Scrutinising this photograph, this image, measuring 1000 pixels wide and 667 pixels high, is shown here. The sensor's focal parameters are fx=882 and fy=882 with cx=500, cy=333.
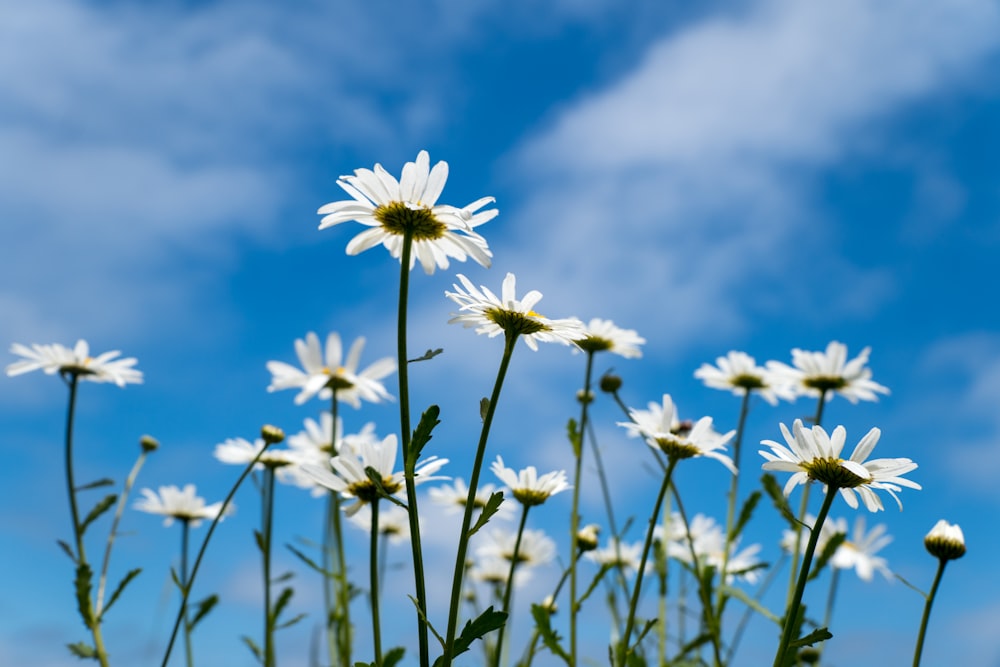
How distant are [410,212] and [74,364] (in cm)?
254

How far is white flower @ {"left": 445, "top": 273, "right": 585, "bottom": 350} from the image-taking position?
2215mm

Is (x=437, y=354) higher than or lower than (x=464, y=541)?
higher

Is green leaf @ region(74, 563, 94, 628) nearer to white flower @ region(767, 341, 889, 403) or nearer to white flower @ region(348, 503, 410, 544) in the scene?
white flower @ region(348, 503, 410, 544)

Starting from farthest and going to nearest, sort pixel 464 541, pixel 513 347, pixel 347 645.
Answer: pixel 347 645
pixel 513 347
pixel 464 541

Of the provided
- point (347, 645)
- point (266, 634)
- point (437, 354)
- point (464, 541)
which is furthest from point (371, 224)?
point (266, 634)

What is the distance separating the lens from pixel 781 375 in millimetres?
4664

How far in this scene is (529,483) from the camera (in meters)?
3.09

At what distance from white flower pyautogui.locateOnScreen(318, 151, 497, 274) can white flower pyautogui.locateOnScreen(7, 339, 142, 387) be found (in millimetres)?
2350

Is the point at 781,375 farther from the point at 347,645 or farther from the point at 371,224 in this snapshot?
the point at 371,224

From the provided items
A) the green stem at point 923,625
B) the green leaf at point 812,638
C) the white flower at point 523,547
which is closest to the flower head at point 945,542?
the green stem at point 923,625

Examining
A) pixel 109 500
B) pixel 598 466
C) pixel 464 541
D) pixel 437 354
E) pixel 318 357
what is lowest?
pixel 464 541

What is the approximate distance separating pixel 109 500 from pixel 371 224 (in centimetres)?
216

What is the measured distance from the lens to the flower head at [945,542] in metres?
2.57

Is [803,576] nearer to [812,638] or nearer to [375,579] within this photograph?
[812,638]
